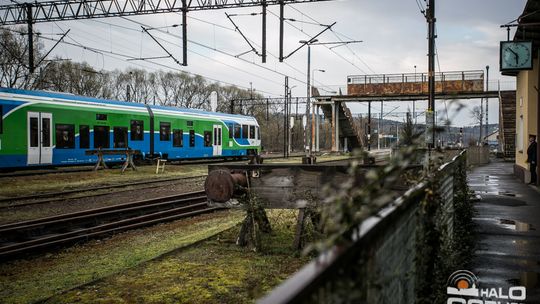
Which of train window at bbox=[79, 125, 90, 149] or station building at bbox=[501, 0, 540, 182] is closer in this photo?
station building at bbox=[501, 0, 540, 182]

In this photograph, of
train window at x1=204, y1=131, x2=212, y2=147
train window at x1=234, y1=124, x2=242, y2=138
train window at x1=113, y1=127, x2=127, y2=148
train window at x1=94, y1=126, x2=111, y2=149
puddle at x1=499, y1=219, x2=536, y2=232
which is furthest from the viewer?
train window at x1=234, y1=124, x2=242, y2=138

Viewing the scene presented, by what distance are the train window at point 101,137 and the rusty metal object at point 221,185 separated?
58.3 ft

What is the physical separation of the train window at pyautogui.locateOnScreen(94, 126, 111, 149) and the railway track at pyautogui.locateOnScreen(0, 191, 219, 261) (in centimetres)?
1152

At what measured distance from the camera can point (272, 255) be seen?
24.5ft

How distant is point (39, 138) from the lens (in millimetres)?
20141

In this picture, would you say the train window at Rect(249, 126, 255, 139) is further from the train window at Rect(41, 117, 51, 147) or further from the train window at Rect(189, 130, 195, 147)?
the train window at Rect(41, 117, 51, 147)

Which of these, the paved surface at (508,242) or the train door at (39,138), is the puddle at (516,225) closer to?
the paved surface at (508,242)

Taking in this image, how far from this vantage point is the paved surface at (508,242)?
19.0 ft

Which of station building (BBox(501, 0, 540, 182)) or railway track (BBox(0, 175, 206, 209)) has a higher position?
station building (BBox(501, 0, 540, 182))

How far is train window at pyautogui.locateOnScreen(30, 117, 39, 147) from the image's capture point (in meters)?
19.8

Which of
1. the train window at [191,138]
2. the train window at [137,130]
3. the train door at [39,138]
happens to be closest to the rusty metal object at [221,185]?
the train door at [39,138]

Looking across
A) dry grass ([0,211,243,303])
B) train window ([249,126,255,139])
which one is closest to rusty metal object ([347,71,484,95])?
train window ([249,126,255,139])

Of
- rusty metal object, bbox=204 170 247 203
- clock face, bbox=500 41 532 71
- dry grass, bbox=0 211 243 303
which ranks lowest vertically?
dry grass, bbox=0 211 243 303

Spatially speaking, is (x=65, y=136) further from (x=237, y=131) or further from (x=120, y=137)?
(x=237, y=131)
